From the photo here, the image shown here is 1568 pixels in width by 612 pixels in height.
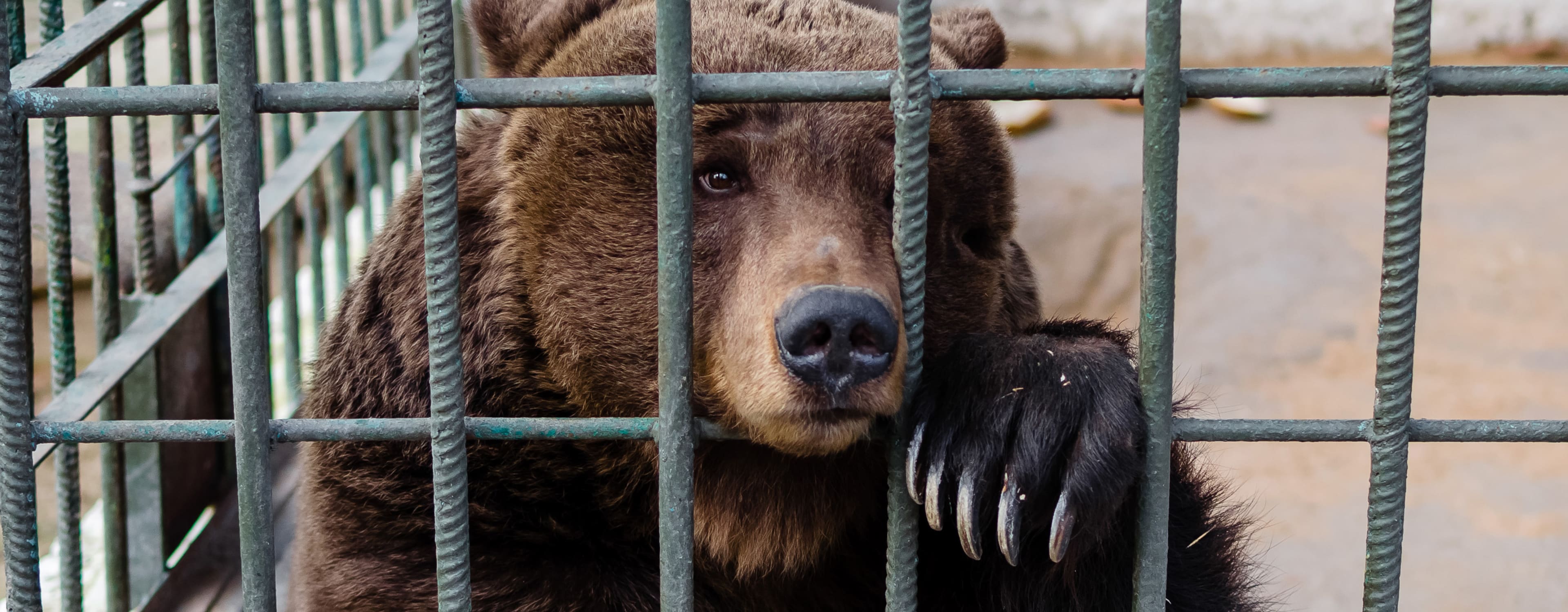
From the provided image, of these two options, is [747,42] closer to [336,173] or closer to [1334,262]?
[336,173]

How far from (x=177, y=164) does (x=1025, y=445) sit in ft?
10.7

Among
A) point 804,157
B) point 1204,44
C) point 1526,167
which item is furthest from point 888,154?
point 1204,44

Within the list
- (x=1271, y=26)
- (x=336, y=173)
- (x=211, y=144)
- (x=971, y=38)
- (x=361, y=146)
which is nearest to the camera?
(x=971, y=38)

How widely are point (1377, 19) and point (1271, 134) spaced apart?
6.14ft

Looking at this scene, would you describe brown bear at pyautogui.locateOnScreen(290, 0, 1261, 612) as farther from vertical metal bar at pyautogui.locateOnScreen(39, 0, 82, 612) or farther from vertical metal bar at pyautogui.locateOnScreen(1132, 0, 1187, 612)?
vertical metal bar at pyautogui.locateOnScreen(39, 0, 82, 612)

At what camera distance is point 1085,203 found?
9.70 meters

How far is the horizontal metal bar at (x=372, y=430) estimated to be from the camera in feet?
5.72

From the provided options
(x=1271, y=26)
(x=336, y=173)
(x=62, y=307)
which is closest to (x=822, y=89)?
(x=62, y=307)

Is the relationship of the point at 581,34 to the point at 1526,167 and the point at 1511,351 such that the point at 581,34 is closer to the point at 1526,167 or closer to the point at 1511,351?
the point at 1511,351

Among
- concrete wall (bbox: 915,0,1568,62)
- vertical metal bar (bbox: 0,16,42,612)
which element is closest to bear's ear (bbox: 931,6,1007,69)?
vertical metal bar (bbox: 0,16,42,612)

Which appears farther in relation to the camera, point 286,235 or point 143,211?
point 286,235

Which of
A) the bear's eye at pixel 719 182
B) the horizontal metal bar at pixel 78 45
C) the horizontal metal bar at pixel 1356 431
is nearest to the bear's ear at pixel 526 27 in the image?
the bear's eye at pixel 719 182

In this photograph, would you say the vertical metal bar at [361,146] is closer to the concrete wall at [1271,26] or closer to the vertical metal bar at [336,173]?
the vertical metal bar at [336,173]

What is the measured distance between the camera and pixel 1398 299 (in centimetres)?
173
